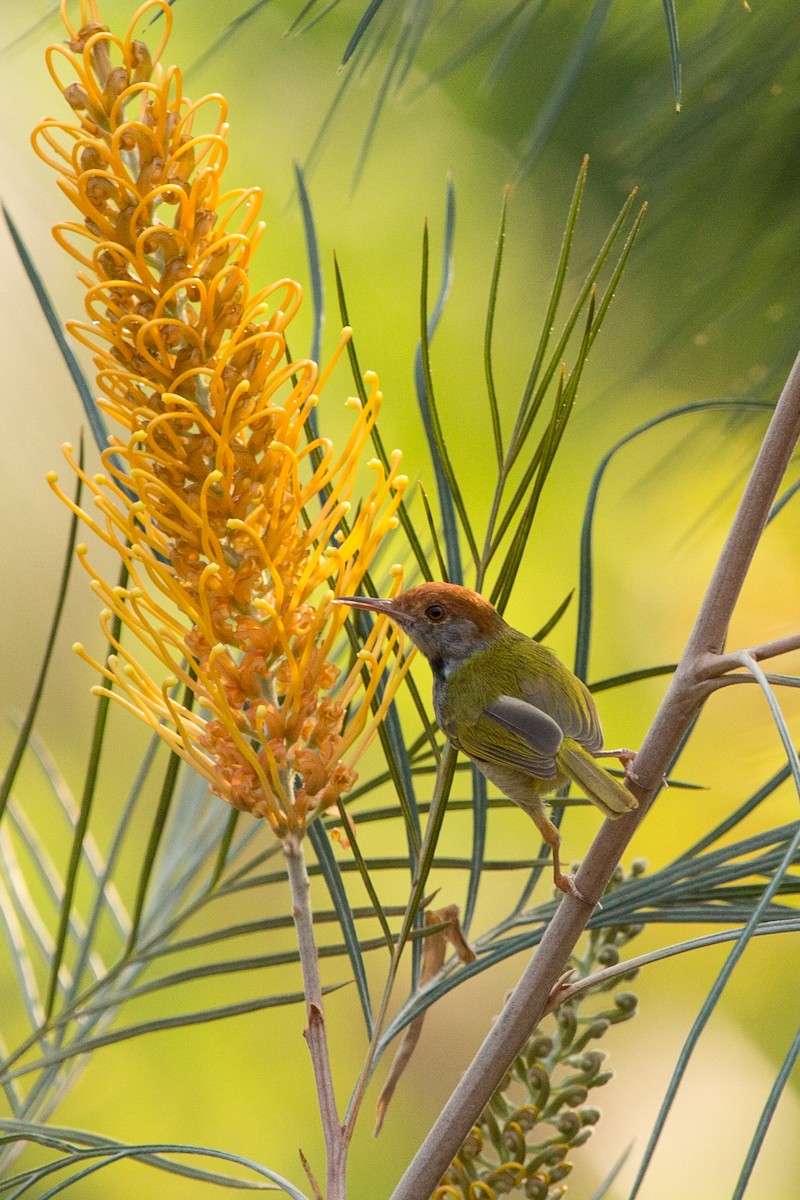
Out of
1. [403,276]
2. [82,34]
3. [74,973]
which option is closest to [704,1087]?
[403,276]

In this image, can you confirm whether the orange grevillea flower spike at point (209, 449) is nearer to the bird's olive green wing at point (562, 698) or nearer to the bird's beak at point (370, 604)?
the bird's beak at point (370, 604)

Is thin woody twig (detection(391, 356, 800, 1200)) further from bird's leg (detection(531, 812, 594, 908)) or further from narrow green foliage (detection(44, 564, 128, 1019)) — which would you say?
narrow green foliage (detection(44, 564, 128, 1019))

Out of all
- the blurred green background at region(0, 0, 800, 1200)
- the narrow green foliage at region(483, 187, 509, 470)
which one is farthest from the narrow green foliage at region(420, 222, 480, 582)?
the blurred green background at region(0, 0, 800, 1200)

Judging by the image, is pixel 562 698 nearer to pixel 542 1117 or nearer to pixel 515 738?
pixel 515 738

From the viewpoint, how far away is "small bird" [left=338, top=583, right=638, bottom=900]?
0.53 metres

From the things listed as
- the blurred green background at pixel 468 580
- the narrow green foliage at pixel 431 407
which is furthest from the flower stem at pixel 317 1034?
the blurred green background at pixel 468 580

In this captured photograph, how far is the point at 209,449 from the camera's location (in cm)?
41

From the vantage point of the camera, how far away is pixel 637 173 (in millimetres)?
704

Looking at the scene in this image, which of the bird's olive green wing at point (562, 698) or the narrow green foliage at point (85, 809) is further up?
the bird's olive green wing at point (562, 698)

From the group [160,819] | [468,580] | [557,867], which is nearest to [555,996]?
[557,867]

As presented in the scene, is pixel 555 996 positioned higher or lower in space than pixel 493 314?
lower

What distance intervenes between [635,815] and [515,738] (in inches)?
7.6

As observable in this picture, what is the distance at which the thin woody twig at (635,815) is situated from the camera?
37 cm

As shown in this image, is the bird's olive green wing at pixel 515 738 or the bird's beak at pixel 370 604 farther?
the bird's olive green wing at pixel 515 738
